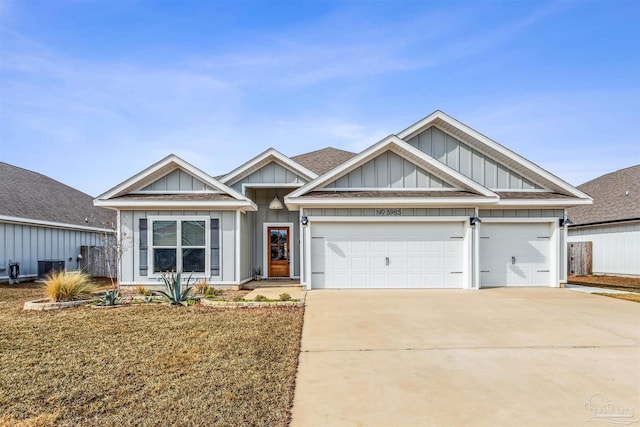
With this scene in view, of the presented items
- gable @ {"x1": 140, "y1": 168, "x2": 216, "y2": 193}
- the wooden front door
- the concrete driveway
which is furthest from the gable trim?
the concrete driveway

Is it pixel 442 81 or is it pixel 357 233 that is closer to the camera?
pixel 357 233

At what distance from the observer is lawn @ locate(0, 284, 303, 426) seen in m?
3.79

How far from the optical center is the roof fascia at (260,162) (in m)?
14.2

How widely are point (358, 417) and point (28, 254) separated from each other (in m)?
18.0

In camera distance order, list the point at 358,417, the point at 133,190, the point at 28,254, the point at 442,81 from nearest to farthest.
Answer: the point at 358,417, the point at 133,190, the point at 442,81, the point at 28,254

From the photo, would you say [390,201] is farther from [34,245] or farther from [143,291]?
[34,245]

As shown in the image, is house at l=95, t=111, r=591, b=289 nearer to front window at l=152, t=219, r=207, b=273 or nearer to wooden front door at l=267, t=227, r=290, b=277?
front window at l=152, t=219, r=207, b=273

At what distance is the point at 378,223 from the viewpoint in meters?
12.4

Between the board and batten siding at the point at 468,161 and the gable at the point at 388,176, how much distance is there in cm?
168

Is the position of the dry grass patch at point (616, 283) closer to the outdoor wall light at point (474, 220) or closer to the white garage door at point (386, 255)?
the outdoor wall light at point (474, 220)

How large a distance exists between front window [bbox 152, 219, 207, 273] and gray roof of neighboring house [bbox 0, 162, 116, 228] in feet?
21.8

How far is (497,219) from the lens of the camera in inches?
510

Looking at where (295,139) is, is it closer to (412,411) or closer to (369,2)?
(369,2)

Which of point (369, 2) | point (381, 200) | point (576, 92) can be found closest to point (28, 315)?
point (381, 200)
